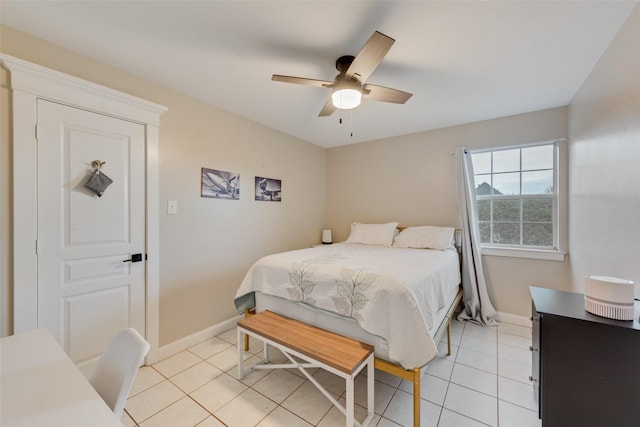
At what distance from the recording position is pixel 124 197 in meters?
2.02

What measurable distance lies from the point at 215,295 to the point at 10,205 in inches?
65.7

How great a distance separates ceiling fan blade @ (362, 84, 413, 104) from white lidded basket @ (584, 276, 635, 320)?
152cm

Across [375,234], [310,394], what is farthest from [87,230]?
[375,234]

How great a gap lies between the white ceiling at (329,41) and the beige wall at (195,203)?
139mm

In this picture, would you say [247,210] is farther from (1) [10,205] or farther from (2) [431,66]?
(2) [431,66]

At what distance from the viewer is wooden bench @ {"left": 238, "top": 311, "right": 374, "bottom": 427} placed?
1413 millimetres

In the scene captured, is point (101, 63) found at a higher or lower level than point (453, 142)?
higher

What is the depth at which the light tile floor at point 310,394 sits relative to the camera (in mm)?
1586

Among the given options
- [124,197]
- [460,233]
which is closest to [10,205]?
[124,197]

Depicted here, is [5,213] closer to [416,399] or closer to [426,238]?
[416,399]

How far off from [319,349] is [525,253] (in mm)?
2615

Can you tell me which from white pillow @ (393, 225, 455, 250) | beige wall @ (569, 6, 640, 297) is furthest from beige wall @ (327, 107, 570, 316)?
beige wall @ (569, 6, 640, 297)

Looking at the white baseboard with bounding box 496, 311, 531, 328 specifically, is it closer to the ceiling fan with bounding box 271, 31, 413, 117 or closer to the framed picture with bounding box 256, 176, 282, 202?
the ceiling fan with bounding box 271, 31, 413, 117

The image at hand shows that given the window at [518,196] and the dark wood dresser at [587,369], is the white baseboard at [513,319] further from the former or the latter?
the dark wood dresser at [587,369]
